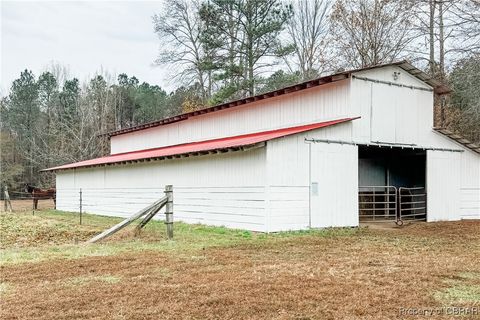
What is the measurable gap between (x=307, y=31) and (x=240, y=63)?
5755 millimetres

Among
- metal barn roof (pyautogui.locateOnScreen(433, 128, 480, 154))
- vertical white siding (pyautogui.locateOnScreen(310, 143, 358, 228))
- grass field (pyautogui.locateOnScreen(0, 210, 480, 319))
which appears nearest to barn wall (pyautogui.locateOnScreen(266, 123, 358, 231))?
vertical white siding (pyautogui.locateOnScreen(310, 143, 358, 228))

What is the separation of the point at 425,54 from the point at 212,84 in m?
18.1

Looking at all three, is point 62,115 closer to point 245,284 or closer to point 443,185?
point 443,185

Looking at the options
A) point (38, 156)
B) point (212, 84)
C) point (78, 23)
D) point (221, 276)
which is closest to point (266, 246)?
point (221, 276)

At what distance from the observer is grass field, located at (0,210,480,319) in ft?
16.2

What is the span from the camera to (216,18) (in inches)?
1305

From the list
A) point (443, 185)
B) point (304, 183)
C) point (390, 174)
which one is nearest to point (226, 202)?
point (304, 183)

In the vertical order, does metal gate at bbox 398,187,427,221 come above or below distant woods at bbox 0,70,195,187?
below

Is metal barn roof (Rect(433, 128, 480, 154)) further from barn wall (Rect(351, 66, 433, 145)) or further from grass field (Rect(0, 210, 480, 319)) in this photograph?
grass field (Rect(0, 210, 480, 319))

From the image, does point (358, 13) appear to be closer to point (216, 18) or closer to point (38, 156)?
point (216, 18)

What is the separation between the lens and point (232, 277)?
21.3ft

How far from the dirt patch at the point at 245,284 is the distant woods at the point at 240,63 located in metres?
12.0

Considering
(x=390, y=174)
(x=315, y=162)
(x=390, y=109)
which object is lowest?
(x=390, y=174)

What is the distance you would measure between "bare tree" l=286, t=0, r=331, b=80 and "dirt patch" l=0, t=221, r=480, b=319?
25.9 meters
